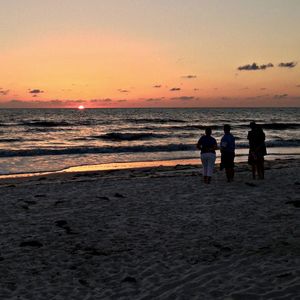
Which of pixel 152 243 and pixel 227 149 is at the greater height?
pixel 227 149

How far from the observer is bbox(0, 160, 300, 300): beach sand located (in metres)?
6.08

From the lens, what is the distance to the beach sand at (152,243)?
20.0ft

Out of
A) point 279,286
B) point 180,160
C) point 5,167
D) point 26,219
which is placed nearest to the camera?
point 279,286

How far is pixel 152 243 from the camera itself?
8094 millimetres

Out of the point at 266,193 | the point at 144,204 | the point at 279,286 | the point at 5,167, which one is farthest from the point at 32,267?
the point at 5,167

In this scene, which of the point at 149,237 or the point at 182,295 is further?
the point at 149,237

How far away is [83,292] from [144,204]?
216 inches

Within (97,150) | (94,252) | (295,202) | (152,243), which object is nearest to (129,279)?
(94,252)

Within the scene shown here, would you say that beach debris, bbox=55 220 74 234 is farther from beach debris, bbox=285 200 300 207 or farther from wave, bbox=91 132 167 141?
wave, bbox=91 132 167 141

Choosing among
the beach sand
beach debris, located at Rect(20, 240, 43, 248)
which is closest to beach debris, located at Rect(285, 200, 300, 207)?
the beach sand

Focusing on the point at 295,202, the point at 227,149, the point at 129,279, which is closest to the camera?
the point at 129,279

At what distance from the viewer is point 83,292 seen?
610cm

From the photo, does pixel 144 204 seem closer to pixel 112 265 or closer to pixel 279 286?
A: pixel 112 265

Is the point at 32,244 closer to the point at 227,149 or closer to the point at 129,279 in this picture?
the point at 129,279
